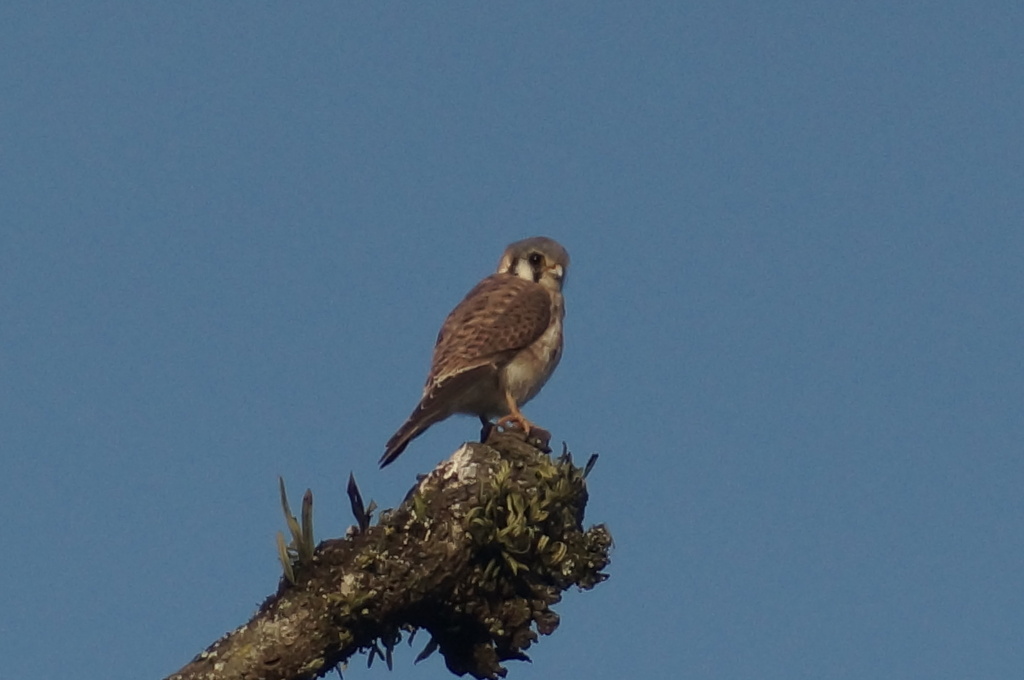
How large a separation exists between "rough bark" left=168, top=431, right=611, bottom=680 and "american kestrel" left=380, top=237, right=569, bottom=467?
6.25 ft

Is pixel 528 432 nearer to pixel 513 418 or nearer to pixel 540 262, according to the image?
pixel 513 418

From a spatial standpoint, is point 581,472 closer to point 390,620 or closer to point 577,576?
point 577,576

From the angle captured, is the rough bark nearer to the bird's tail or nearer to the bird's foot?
the bird's foot

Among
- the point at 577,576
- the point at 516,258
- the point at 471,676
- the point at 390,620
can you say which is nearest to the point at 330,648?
the point at 390,620

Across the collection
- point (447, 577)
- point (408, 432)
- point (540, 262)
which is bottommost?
point (447, 577)

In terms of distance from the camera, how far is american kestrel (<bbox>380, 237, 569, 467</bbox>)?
24.6 ft

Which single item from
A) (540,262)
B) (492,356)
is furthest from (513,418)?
(540,262)

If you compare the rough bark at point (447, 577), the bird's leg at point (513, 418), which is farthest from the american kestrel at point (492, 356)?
the rough bark at point (447, 577)

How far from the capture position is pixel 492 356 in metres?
7.81

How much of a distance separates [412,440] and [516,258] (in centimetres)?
244

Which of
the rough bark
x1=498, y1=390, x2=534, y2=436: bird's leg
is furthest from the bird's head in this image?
the rough bark

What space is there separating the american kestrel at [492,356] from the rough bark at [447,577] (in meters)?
1.91

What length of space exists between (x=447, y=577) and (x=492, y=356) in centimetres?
298

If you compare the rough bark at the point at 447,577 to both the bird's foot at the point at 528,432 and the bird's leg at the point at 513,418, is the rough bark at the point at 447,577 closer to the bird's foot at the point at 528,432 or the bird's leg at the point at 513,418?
the bird's foot at the point at 528,432
